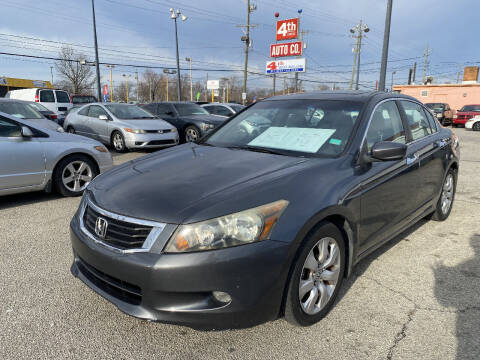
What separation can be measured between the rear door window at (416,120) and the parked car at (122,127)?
7.52 metres

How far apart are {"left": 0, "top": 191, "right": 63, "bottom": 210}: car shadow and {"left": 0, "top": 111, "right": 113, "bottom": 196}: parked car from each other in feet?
0.74

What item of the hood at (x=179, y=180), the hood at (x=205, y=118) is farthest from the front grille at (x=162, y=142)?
the hood at (x=179, y=180)

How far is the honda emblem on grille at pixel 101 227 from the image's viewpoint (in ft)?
7.10

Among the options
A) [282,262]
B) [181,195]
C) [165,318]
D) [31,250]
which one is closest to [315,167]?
[282,262]

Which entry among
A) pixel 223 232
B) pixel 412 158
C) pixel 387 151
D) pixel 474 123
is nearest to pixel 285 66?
pixel 474 123

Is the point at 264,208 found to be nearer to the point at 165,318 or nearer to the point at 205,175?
the point at 205,175

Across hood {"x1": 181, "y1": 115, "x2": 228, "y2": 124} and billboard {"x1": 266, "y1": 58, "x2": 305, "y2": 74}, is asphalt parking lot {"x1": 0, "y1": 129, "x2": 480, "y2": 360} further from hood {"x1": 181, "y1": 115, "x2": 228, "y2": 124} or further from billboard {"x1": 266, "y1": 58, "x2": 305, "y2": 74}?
billboard {"x1": 266, "y1": 58, "x2": 305, "y2": 74}

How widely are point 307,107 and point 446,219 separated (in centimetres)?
271

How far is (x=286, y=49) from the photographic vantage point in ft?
110

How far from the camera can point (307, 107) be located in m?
3.34

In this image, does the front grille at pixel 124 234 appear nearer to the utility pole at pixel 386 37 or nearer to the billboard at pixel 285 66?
the utility pole at pixel 386 37

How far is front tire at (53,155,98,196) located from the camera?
17.7ft

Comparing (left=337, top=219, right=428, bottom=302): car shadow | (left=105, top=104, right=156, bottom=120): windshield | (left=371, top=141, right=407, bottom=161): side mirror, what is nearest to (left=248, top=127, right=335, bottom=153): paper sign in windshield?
(left=371, top=141, right=407, bottom=161): side mirror

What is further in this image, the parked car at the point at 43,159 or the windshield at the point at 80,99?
the windshield at the point at 80,99
